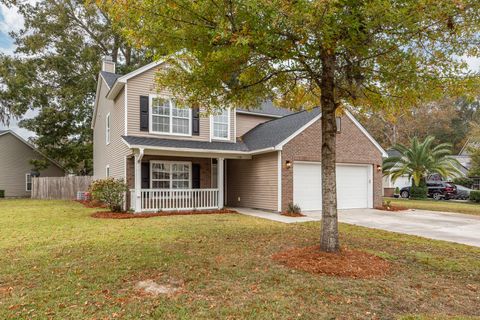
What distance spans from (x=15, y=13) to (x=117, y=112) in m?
18.8

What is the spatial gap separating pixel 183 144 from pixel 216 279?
949 cm

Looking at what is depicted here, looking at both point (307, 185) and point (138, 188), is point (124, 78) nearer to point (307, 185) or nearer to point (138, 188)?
point (138, 188)

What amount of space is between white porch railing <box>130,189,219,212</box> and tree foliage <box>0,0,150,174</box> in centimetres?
1500

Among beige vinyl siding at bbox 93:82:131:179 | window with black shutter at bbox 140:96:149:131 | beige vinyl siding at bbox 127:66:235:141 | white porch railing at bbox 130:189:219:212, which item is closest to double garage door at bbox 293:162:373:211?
white porch railing at bbox 130:189:219:212

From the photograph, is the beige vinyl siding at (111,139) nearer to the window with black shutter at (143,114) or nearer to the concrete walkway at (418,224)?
the window with black shutter at (143,114)

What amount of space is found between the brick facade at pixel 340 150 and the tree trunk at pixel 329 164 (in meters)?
7.22

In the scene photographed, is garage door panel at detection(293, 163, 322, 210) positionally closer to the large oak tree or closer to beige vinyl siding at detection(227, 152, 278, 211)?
beige vinyl siding at detection(227, 152, 278, 211)

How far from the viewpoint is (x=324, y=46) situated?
5.18m

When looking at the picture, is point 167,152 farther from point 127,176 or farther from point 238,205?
point 238,205

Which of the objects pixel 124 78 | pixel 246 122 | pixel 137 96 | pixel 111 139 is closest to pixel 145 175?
pixel 137 96

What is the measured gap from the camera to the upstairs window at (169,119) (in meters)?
14.3

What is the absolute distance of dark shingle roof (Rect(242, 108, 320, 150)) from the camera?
14.0 m

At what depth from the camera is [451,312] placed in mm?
3910

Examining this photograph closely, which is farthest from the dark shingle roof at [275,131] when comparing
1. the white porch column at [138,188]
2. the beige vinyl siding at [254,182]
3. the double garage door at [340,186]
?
the white porch column at [138,188]
